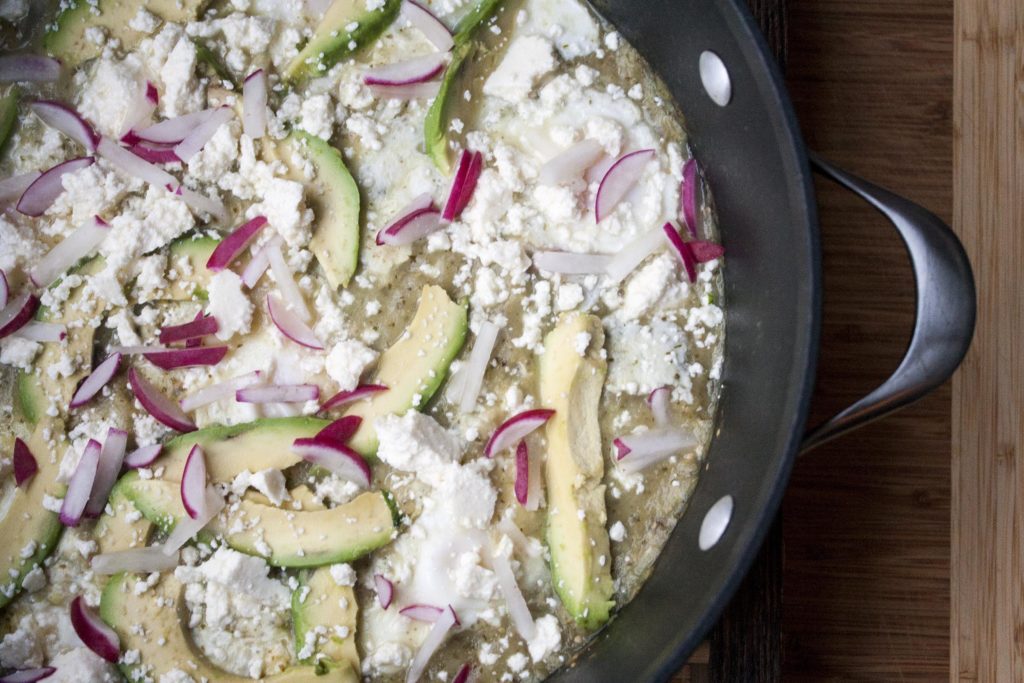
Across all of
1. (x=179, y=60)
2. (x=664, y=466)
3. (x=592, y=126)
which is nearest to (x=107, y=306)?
(x=179, y=60)

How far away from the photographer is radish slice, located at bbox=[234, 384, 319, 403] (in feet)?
4.69

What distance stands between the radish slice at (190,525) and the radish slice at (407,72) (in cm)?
68

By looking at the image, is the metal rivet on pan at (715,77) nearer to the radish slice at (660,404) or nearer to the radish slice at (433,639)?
the radish slice at (660,404)

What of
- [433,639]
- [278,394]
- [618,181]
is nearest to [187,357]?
[278,394]

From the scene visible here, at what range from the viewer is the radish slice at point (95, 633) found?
4.53ft

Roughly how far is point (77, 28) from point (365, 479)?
87 cm

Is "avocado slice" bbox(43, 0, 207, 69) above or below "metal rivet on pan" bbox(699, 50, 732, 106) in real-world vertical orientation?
above

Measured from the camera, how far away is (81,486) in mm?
1407

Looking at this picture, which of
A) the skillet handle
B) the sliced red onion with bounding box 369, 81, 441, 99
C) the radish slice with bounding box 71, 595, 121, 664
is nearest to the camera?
the skillet handle

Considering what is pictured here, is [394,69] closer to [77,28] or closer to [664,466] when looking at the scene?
[77,28]

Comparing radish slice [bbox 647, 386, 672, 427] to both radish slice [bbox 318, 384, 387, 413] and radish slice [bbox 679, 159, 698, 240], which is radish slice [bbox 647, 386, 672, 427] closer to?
radish slice [bbox 679, 159, 698, 240]

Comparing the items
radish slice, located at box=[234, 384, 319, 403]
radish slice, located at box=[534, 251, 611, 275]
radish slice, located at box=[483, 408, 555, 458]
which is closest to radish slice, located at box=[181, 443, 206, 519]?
radish slice, located at box=[234, 384, 319, 403]

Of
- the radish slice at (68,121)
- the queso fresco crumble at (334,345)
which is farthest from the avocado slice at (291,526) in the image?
the radish slice at (68,121)

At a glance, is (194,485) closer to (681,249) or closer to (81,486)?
(81,486)
